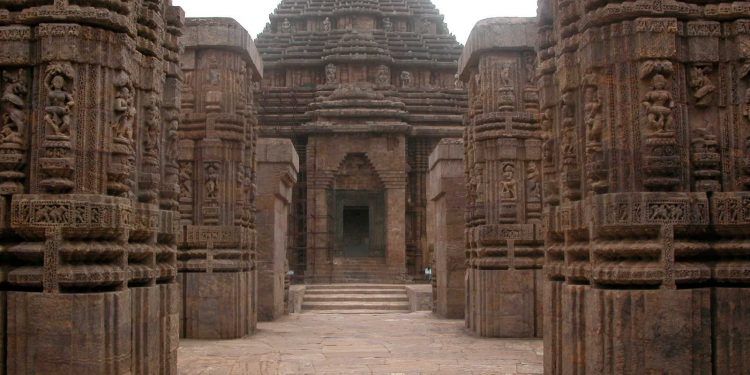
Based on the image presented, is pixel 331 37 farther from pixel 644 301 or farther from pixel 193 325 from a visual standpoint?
pixel 644 301

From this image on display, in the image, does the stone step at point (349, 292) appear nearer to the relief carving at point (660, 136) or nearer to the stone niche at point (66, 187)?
the stone niche at point (66, 187)

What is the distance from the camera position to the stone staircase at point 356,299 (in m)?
22.0

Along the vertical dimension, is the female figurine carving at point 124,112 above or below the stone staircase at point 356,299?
above

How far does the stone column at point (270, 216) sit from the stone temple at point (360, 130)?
943 centimetres

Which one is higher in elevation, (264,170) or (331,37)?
(331,37)

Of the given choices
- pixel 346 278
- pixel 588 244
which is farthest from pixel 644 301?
pixel 346 278

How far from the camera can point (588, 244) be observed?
7582 mm

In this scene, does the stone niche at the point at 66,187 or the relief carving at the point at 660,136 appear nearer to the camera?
the stone niche at the point at 66,187

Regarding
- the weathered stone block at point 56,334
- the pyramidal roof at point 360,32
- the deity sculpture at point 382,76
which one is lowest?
the weathered stone block at point 56,334

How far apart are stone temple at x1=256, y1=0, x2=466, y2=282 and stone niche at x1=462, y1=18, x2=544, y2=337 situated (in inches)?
487

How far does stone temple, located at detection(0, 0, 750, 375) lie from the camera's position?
669 cm

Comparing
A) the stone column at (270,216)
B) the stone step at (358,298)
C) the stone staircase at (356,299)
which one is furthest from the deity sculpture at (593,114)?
the stone step at (358,298)

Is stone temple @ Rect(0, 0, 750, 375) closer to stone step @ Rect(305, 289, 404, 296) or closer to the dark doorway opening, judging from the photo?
stone step @ Rect(305, 289, 404, 296)

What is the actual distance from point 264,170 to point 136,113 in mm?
9459
